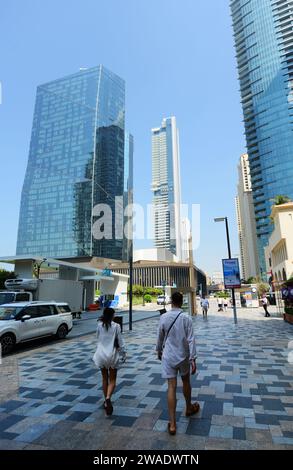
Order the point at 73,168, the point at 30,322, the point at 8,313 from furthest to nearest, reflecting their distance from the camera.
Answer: the point at 73,168, the point at 30,322, the point at 8,313

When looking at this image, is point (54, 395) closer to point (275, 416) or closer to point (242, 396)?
point (242, 396)

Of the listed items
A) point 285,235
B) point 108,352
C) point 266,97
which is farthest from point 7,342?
point 266,97

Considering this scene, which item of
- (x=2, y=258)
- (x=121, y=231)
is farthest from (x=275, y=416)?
(x=121, y=231)

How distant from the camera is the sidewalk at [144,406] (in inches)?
134

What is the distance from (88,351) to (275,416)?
6.86 m

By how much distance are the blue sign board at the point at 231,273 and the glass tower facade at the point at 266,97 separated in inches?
3452

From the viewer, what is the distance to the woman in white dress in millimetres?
4279

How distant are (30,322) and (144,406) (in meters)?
6.95

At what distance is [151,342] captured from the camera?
36.5 feet

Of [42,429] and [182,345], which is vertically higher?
[182,345]

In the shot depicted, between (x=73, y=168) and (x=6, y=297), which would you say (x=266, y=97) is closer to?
(x=73, y=168)

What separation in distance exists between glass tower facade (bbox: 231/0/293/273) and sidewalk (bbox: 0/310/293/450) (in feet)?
324

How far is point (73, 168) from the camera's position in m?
92.0

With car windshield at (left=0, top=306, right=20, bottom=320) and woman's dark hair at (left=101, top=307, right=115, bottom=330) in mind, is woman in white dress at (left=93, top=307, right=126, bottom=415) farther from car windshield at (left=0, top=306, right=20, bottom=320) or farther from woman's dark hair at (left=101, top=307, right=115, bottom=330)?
car windshield at (left=0, top=306, right=20, bottom=320)
